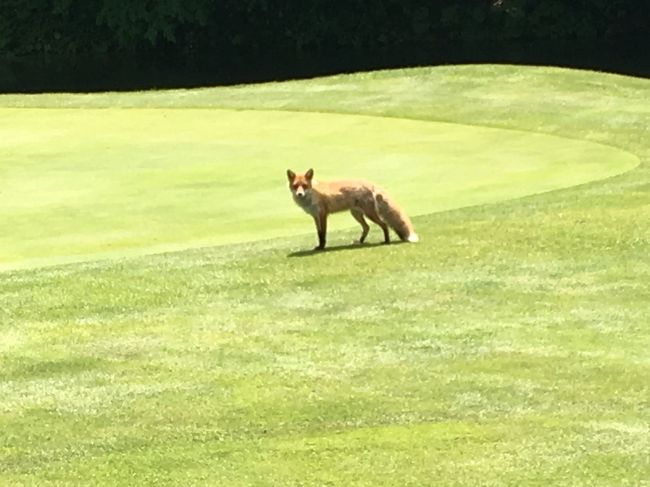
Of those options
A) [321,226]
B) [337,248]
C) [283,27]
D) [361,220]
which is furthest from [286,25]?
[321,226]

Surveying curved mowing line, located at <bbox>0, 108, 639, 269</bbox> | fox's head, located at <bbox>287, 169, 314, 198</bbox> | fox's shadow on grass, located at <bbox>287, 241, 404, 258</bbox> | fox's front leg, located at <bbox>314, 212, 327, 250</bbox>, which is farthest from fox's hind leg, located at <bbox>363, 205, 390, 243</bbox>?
curved mowing line, located at <bbox>0, 108, 639, 269</bbox>

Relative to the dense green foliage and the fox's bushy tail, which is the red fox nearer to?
the fox's bushy tail

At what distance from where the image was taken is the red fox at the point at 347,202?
920 cm

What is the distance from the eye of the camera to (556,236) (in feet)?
30.7

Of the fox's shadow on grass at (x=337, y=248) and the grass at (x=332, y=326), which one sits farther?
the fox's shadow on grass at (x=337, y=248)

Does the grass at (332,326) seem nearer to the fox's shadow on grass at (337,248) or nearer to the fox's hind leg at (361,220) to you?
the fox's shadow on grass at (337,248)

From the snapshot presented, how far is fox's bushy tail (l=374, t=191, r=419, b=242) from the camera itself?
9.32m

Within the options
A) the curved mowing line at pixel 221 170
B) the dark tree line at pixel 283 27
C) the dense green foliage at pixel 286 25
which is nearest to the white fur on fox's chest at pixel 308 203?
the curved mowing line at pixel 221 170

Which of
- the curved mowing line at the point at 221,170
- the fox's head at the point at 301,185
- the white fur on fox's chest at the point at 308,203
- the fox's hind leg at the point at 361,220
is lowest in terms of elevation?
the curved mowing line at the point at 221,170

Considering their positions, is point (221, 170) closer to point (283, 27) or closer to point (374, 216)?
point (374, 216)

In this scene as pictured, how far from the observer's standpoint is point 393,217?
30.7ft

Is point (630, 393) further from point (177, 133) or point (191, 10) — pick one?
point (191, 10)

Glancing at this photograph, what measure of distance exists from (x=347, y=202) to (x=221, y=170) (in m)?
3.90

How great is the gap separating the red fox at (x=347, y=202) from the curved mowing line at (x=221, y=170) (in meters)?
0.96
